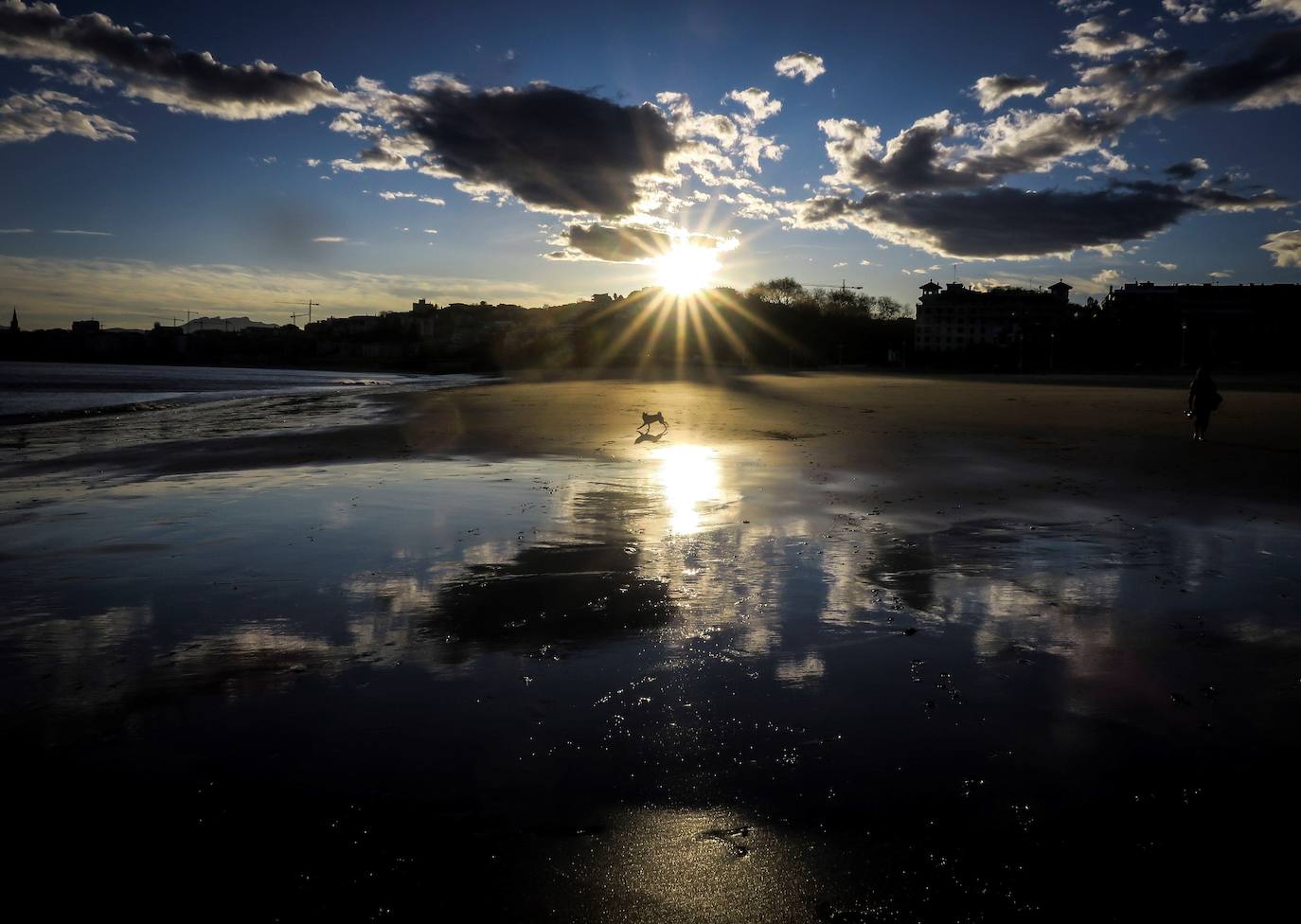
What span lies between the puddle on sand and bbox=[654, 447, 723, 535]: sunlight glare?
53.9 inches

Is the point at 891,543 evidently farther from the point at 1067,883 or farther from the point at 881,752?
the point at 1067,883

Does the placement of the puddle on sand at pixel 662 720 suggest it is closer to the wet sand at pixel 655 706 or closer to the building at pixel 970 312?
the wet sand at pixel 655 706

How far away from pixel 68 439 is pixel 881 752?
2513 cm

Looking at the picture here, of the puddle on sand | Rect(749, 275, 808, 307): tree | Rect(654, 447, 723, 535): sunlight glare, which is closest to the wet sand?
the puddle on sand

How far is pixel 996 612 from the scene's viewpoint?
6074 millimetres

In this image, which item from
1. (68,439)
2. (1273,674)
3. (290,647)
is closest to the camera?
(1273,674)

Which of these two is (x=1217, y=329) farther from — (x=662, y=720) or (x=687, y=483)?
(x=662, y=720)

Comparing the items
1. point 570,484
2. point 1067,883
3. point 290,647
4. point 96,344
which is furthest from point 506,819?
point 96,344

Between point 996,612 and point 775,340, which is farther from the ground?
point 775,340

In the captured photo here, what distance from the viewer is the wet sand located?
2.90 m

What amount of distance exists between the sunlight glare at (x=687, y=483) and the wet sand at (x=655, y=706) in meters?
0.27

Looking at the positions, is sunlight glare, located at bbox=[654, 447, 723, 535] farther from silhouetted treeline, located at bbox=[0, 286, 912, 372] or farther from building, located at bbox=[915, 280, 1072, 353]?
building, located at bbox=[915, 280, 1072, 353]

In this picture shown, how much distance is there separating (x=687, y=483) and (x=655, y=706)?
331 inches

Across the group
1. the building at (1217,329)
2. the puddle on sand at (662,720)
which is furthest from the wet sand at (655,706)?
the building at (1217,329)
